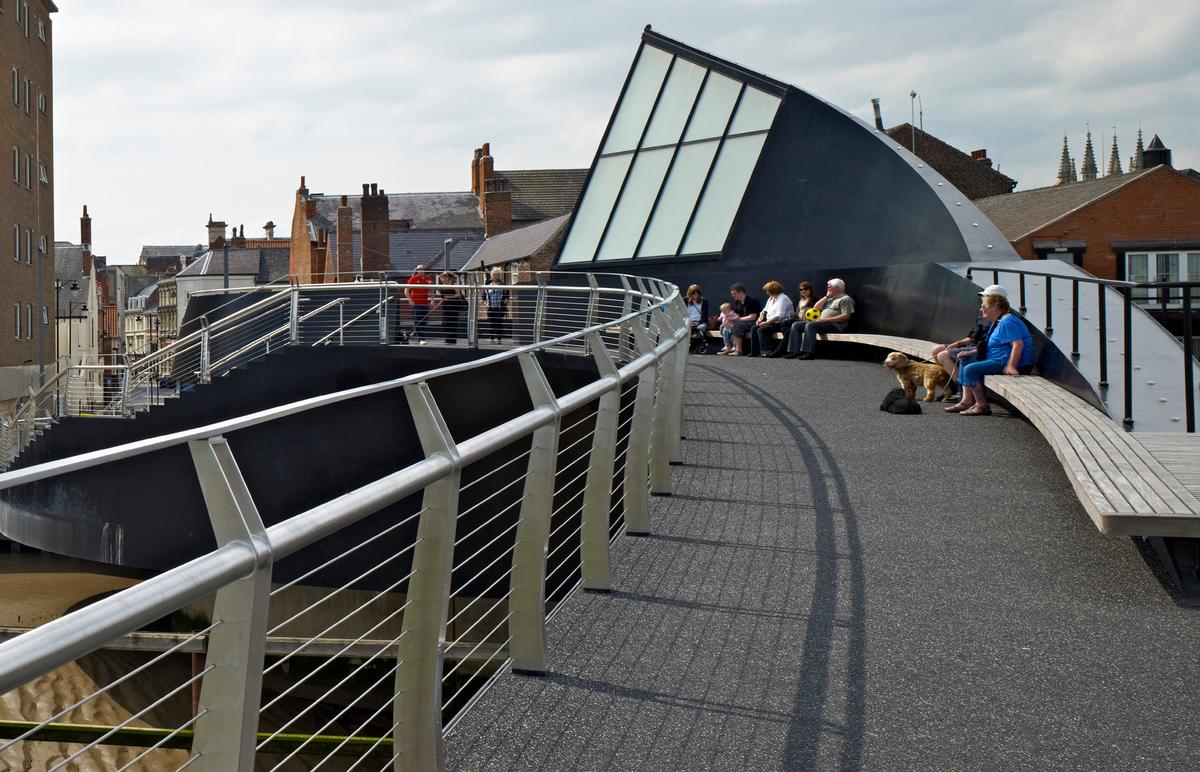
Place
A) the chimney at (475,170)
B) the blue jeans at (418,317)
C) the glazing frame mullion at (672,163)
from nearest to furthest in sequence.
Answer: the blue jeans at (418,317), the glazing frame mullion at (672,163), the chimney at (475,170)

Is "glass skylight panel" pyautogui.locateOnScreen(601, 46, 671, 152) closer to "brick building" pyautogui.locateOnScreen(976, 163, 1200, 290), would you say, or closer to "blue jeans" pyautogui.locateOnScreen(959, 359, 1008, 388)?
"blue jeans" pyautogui.locateOnScreen(959, 359, 1008, 388)

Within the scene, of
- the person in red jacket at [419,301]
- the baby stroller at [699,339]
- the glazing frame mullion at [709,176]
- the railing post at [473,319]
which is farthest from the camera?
the glazing frame mullion at [709,176]

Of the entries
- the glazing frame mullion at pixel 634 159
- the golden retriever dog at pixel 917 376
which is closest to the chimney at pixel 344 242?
the glazing frame mullion at pixel 634 159

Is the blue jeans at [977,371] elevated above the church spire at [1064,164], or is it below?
below

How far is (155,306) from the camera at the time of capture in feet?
423

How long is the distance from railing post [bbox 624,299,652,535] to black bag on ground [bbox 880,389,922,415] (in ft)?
16.6

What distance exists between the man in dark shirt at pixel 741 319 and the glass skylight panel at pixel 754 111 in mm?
3626

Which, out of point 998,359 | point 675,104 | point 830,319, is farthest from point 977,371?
point 675,104

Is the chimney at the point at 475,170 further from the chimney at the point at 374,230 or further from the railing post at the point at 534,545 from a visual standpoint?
the railing post at the point at 534,545

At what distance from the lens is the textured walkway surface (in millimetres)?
3959

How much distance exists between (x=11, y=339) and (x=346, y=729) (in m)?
37.4

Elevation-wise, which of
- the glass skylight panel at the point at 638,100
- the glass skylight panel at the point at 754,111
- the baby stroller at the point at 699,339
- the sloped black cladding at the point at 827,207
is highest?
the glass skylight panel at the point at 638,100

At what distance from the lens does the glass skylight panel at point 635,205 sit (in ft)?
78.5

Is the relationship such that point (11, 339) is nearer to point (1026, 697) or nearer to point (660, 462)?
point (660, 462)
